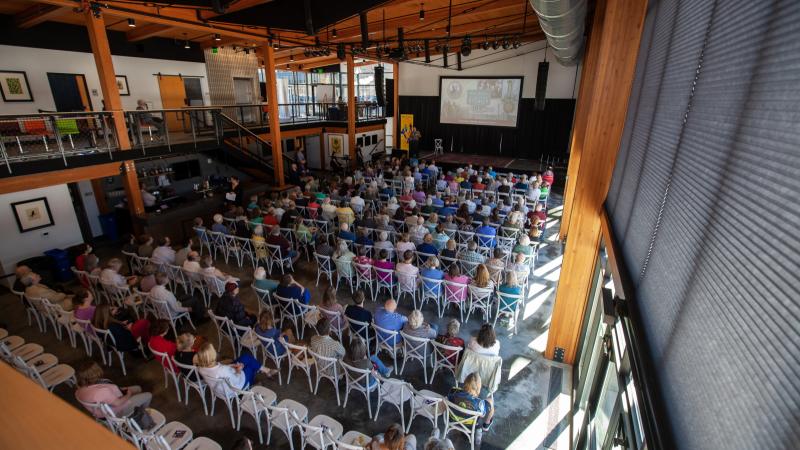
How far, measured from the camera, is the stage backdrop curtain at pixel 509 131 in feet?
61.8

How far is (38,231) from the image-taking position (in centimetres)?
904

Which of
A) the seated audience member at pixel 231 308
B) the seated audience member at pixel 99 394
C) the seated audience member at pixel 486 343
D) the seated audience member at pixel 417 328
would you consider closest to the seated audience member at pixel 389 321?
the seated audience member at pixel 417 328

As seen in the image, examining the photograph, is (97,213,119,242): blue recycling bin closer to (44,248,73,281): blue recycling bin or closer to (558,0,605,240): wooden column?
(44,248,73,281): blue recycling bin

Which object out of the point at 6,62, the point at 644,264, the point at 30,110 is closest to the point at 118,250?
the point at 30,110

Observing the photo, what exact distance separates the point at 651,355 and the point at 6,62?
1349cm

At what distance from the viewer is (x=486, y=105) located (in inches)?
795

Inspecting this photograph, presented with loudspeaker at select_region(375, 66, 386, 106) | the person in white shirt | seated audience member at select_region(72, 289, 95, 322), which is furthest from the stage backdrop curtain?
seated audience member at select_region(72, 289, 95, 322)

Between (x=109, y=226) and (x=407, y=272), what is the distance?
862cm

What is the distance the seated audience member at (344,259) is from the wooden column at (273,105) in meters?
6.82

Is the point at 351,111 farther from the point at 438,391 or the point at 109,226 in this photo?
the point at 438,391

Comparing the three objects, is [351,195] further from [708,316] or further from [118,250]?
[708,316]

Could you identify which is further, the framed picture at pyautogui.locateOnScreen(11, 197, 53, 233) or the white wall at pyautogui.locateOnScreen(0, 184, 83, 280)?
the framed picture at pyautogui.locateOnScreen(11, 197, 53, 233)

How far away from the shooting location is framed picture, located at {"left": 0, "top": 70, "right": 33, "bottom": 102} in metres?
9.15

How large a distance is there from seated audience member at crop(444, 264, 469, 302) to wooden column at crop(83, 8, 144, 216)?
300 inches
